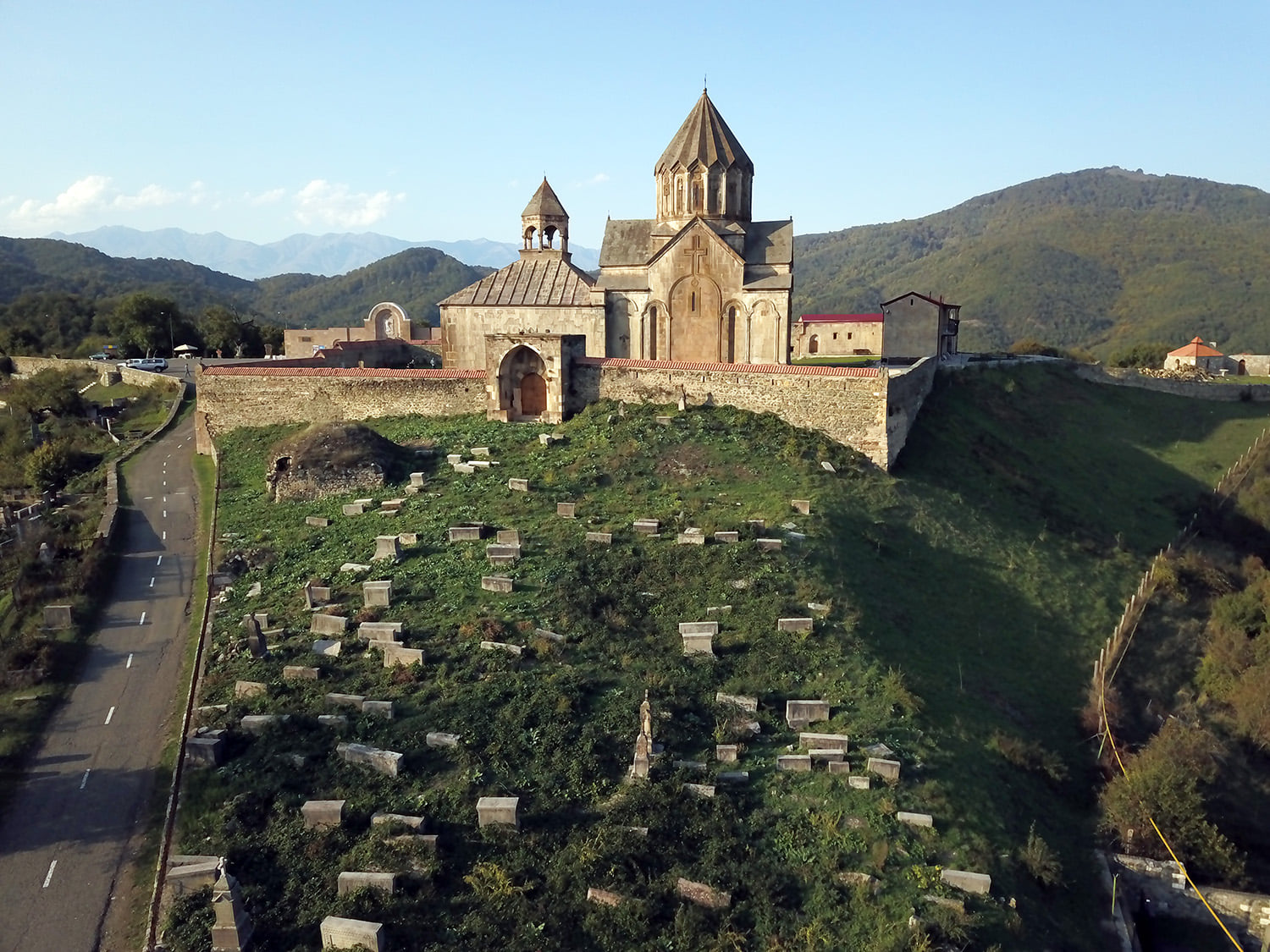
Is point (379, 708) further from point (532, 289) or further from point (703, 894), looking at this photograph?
point (532, 289)

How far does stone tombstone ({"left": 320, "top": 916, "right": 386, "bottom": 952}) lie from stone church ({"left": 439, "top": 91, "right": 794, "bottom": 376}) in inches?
866

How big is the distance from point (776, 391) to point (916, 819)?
15.0 m

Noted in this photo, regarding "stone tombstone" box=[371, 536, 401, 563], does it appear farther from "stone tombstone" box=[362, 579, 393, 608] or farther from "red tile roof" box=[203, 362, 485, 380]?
"red tile roof" box=[203, 362, 485, 380]

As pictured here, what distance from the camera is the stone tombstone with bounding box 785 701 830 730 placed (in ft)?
44.9

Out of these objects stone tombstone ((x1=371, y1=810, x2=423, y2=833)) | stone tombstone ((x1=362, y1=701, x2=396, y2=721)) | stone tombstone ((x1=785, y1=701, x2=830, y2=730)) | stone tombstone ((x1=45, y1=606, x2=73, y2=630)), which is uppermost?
stone tombstone ((x1=45, y1=606, x2=73, y2=630))

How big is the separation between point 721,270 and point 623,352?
14.3ft

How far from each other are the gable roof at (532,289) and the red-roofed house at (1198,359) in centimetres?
3408

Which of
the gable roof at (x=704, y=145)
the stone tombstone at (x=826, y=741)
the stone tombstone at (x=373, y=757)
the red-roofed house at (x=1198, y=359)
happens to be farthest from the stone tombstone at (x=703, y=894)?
the red-roofed house at (x=1198, y=359)

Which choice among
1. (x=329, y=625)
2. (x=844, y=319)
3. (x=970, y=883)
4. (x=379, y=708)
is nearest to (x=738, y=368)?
(x=329, y=625)

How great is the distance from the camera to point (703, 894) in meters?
10.6

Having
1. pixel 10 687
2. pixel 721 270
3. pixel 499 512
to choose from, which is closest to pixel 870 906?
pixel 499 512

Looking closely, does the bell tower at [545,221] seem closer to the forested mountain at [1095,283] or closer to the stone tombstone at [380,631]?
the stone tombstone at [380,631]

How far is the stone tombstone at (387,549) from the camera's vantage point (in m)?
18.1

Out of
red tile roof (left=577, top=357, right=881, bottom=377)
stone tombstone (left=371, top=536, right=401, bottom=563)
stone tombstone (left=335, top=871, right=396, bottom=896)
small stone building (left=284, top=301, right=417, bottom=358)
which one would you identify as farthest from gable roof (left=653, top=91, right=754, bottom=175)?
stone tombstone (left=335, top=871, right=396, bottom=896)
